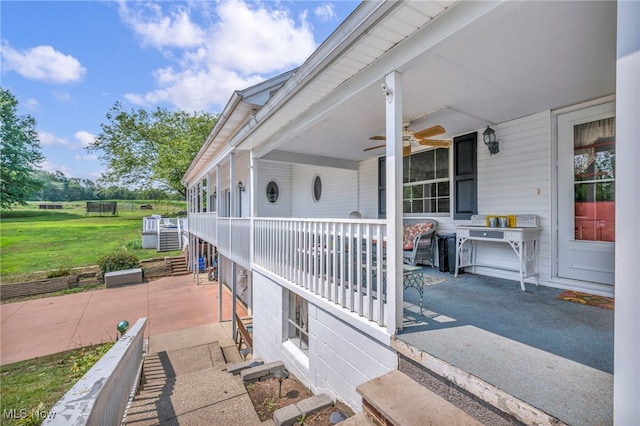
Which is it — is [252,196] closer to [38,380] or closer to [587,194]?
[587,194]

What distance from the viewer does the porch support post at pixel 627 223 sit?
1108 millimetres

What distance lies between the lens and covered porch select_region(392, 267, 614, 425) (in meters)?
1.45

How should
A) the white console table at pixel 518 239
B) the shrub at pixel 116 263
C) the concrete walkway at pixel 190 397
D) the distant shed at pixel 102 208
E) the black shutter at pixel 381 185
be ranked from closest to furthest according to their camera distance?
1. the concrete walkway at pixel 190 397
2. the white console table at pixel 518 239
3. the black shutter at pixel 381 185
4. the shrub at pixel 116 263
5. the distant shed at pixel 102 208

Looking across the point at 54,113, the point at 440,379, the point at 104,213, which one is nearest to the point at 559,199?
the point at 440,379

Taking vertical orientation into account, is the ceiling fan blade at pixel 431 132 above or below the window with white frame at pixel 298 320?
above

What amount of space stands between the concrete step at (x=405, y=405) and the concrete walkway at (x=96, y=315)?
25.3 feet

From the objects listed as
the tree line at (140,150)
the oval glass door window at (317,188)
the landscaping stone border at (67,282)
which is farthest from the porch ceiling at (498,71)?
the tree line at (140,150)

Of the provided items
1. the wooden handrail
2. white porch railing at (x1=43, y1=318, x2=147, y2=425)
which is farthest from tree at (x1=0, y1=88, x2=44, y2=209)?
white porch railing at (x1=43, y1=318, x2=147, y2=425)

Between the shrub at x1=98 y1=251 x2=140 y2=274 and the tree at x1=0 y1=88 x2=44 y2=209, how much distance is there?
1129 centimetres

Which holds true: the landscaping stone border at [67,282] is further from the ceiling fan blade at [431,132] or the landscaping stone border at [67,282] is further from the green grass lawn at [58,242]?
the ceiling fan blade at [431,132]

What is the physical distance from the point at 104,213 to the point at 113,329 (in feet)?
115

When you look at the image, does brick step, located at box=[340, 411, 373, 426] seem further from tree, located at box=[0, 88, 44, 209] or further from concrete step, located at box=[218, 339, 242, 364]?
tree, located at box=[0, 88, 44, 209]

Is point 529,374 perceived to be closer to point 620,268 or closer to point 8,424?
point 620,268

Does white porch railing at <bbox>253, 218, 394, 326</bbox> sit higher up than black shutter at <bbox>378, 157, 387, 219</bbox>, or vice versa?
black shutter at <bbox>378, 157, 387, 219</bbox>
